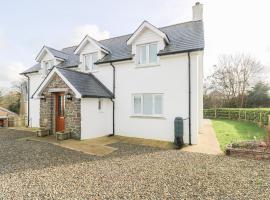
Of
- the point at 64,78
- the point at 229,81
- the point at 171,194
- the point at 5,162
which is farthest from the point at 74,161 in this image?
the point at 229,81

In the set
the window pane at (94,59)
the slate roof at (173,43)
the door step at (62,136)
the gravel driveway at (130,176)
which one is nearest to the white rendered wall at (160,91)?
the slate roof at (173,43)

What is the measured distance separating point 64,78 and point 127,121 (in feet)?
17.7

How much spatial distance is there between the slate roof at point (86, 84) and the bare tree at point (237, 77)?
31.8 m

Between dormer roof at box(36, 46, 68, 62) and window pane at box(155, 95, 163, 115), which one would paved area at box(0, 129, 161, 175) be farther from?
dormer roof at box(36, 46, 68, 62)

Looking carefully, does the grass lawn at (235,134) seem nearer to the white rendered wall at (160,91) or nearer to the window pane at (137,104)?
the white rendered wall at (160,91)

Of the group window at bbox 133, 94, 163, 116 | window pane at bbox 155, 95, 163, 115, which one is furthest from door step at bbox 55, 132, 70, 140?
window pane at bbox 155, 95, 163, 115

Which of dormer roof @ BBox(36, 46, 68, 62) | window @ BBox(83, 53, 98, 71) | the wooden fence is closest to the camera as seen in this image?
window @ BBox(83, 53, 98, 71)

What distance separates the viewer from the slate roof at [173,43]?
1223cm

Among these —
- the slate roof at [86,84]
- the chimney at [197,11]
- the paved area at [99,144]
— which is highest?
the chimney at [197,11]

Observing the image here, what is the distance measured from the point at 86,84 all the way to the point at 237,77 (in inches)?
1403

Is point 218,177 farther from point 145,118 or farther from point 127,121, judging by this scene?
point 127,121

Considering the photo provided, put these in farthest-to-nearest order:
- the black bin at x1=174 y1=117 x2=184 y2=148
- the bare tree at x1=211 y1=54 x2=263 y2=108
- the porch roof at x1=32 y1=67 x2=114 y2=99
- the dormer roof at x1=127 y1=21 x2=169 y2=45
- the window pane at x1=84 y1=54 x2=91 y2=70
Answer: the bare tree at x1=211 y1=54 x2=263 y2=108 → the window pane at x1=84 y1=54 x2=91 y2=70 → the dormer roof at x1=127 y1=21 x2=169 y2=45 → the porch roof at x1=32 y1=67 x2=114 y2=99 → the black bin at x1=174 y1=117 x2=184 y2=148

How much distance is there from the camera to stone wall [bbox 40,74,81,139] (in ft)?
41.6

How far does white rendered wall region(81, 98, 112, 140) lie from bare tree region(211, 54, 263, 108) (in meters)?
31.5
